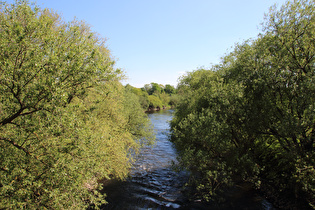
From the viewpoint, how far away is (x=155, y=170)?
944 inches

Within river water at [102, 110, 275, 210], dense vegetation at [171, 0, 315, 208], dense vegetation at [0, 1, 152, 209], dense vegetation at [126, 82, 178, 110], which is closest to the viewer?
dense vegetation at [0, 1, 152, 209]

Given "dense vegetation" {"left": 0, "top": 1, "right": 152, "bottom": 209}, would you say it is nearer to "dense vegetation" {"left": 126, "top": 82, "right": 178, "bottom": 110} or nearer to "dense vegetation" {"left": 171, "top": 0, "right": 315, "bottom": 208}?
"dense vegetation" {"left": 171, "top": 0, "right": 315, "bottom": 208}

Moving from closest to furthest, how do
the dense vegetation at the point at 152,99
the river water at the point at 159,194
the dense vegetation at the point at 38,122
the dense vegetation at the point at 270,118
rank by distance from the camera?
the dense vegetation at the point at 38,122 → the dense vegetation at the point at 270,118 → the river water at the point at 159,194 → the dense vegetation at the point at 152,99

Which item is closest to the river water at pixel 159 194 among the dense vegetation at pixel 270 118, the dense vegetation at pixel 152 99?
the dense vegetation at pixel 270 118

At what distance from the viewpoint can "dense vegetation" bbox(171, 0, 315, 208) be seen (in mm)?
12828

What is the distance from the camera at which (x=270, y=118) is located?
1511cm

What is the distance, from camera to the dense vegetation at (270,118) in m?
12.8

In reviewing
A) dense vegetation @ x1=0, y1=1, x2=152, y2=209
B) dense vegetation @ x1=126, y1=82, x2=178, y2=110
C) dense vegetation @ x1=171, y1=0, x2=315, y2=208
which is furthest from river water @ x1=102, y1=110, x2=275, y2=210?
dense vegetation @ x1=126, y1=82, x2=178, y2=110

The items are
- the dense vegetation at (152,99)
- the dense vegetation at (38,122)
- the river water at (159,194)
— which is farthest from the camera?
the dense vegetation at (152,99)

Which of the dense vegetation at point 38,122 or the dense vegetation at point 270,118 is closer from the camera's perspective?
the dense vegetation at point 38,122

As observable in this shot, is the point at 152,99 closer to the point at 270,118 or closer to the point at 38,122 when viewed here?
the point at 270,118

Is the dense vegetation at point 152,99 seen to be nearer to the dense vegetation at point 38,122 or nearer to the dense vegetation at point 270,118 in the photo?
the dense vegetation at point 270,118

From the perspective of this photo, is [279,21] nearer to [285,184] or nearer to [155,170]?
[285,184]

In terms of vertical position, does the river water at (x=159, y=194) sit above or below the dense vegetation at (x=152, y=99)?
below
